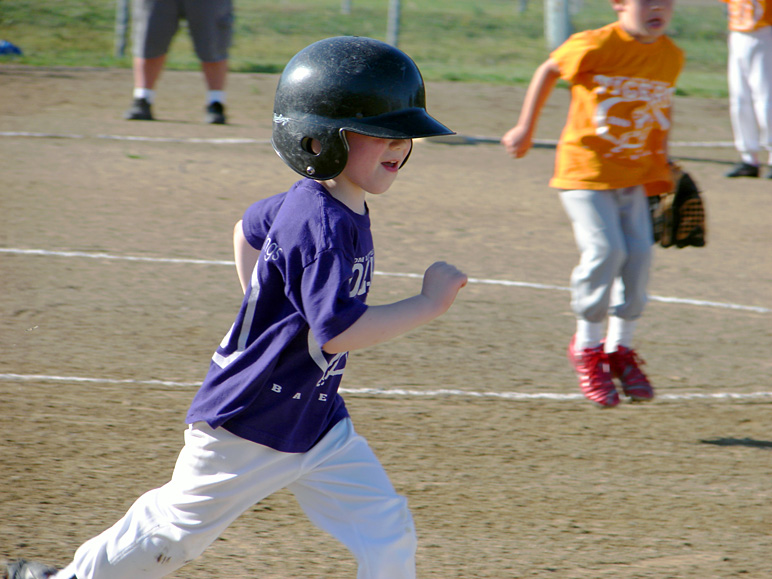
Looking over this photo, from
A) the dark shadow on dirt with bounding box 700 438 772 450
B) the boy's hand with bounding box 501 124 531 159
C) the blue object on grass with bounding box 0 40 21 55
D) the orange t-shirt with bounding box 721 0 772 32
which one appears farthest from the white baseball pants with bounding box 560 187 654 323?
the blue object on grass with bounding box 0 40 21 55

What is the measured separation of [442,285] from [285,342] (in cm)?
41

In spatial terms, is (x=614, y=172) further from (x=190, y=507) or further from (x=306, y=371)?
(x=190, y=507)

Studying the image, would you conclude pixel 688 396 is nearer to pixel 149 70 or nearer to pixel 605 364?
pixel 605 364

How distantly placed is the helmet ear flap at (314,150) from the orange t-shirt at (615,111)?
228cm

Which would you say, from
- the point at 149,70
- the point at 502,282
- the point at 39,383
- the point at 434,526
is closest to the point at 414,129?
the point at 434,526

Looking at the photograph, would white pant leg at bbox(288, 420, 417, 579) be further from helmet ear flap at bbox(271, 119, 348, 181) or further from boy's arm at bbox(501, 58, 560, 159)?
boy's arm at bbox(501, 58, 560, 159)

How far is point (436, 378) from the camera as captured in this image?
5.09m

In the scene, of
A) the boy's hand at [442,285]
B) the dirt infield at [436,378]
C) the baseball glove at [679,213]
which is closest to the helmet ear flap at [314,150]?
the boy's hand at [442,285]

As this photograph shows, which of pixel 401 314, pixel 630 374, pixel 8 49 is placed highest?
pixel 401 314

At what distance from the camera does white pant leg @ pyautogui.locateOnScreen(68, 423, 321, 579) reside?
8.82ft

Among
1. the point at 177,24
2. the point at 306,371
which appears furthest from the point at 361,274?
the point at 177,24

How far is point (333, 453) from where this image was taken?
2775 millimetres

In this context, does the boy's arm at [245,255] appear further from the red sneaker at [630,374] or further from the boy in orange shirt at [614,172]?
the red sneaker at [630,374]

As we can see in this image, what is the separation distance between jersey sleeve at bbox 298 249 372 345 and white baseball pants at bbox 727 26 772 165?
787cm
